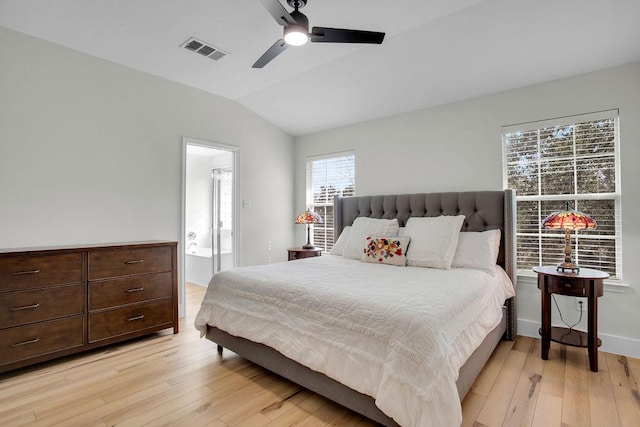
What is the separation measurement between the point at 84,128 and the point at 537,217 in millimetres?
4425

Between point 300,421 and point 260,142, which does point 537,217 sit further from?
point 260,142

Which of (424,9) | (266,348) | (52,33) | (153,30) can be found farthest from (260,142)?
(266,348)

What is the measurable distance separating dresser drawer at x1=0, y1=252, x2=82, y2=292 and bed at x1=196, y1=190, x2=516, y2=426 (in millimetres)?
1105

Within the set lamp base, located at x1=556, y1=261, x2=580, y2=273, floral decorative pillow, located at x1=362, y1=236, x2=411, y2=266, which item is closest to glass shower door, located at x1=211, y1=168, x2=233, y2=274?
floral decorative pillow, located at x1=362, y1=236, x2=411, y2=266

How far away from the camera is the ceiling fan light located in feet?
6.48

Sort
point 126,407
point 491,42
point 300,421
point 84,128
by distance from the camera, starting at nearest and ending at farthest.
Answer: point 300,421 → point 126,407 → point 491,42 → point 84,128

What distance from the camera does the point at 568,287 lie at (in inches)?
95.0

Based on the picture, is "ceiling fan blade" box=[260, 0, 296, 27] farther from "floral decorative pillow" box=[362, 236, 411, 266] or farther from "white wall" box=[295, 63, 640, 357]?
"white wall" box=[295, 63, 640, 357]

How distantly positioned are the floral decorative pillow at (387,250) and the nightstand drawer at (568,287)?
1127 millimetres

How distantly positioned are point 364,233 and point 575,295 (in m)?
1.84

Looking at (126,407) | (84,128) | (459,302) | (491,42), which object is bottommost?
(126,407)

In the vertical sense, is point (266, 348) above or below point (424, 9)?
below

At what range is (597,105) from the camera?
2.75 metres

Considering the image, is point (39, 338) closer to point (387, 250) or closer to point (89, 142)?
point (89, 142)
